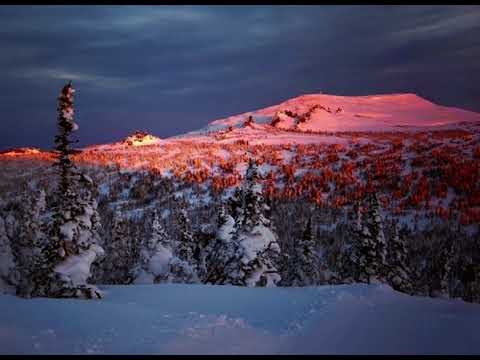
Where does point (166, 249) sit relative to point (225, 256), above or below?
below

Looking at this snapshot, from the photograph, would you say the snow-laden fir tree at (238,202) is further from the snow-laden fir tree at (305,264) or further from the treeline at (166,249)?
the snow-laden fir tree at (305,264)

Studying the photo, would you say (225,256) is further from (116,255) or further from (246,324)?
(116,255)

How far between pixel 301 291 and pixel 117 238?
30442 mm

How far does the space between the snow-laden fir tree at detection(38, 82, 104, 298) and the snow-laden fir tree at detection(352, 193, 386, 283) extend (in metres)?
19.8

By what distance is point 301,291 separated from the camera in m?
19.0

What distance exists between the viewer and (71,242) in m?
19.1

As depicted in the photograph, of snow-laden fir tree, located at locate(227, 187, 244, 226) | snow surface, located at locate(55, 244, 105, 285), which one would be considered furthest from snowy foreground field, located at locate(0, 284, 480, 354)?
snow-laden fir tree, located at locate(227, 187, 244, 226)

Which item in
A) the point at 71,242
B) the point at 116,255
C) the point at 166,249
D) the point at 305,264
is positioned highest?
the point at 71,242

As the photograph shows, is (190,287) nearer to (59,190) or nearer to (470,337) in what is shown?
(59,190)

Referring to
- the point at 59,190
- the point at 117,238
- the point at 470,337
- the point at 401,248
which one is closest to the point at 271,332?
the point at 470,337

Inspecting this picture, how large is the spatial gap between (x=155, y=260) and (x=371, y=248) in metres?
15.4

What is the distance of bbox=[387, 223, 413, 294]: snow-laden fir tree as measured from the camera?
3472 centimetres

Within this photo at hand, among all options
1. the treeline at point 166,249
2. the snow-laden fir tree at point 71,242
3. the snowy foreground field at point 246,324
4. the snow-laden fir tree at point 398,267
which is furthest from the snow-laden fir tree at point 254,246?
the snow-laden fir tree at point 398,267

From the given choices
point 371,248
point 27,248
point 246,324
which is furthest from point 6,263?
point 371,248
